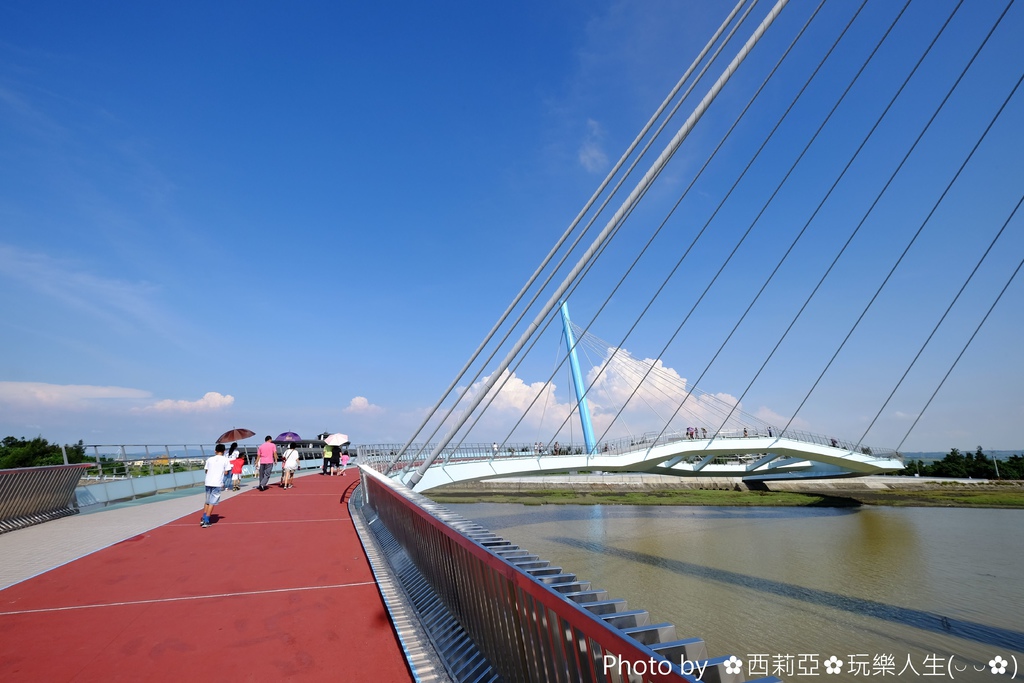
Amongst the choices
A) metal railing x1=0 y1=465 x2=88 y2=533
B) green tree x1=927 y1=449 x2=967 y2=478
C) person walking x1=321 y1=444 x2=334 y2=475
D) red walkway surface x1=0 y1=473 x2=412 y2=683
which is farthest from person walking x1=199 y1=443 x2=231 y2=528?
green tree x1=927 y1=449 x2=967 y2=478

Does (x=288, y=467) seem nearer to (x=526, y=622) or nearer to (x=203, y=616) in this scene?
(x=203, y=616)

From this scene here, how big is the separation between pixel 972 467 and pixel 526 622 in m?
67.3

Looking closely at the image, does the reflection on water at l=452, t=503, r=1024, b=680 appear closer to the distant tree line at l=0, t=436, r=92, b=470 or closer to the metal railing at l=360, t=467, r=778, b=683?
the metal railing at l=360, t=467, r=778, b=683

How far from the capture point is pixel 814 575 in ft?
47.3

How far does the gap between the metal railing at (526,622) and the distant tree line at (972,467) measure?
53316 mm

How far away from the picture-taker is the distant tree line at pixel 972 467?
155ft

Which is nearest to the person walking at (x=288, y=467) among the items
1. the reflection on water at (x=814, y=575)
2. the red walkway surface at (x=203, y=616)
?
the reflection on water at (x=814, y=575)

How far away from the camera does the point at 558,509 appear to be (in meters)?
30.8

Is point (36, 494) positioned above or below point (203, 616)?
above

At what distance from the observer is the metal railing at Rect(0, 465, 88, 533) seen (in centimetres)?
955

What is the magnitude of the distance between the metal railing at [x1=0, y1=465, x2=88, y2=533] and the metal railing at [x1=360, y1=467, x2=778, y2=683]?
361 inches

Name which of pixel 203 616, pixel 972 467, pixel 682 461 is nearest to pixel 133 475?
pixel 203 616

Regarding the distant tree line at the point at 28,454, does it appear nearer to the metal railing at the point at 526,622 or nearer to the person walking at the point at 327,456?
the person walking at the point at 327,456

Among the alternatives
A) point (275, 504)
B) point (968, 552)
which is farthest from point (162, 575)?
point (968, 552)
